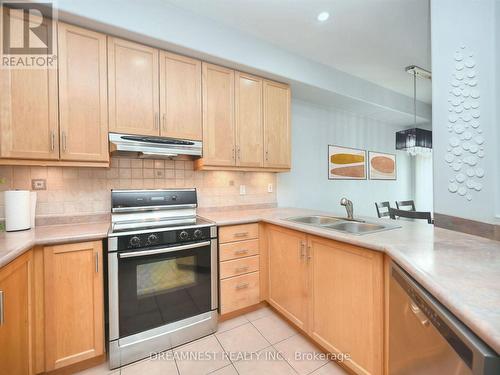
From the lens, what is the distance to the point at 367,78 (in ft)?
10.3

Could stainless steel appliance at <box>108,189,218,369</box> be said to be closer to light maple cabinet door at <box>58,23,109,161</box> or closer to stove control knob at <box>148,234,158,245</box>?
stove control knob at <box>148,234,158,245</box>

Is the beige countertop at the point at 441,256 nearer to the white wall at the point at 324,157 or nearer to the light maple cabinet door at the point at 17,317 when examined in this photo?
the light maple cabinet door at the point at 17,317

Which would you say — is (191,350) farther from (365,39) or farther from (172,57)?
(365,39)

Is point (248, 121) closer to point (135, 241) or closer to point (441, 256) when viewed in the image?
point (135, 241)

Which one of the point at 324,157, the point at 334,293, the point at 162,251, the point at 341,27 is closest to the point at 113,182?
the point at 162,251

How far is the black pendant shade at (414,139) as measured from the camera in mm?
2931

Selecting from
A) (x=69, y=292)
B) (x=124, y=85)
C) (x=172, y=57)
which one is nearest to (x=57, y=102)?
(x=124, y=85)

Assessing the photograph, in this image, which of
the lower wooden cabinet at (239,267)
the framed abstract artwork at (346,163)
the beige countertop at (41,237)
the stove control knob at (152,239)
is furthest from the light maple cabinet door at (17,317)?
the framed abstract artwork at (346,163)

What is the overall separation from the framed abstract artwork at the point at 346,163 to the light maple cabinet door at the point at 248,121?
1.53m

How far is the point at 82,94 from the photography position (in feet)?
5.53

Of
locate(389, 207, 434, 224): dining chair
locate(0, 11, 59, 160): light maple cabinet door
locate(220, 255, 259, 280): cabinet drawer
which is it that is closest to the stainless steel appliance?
locate(220, 255, 259, 280): cabinet drawer

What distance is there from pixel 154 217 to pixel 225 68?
1.58 metres

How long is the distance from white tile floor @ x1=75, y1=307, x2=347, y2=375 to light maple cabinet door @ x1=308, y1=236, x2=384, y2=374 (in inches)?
7.5

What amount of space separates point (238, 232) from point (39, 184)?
1635 millimetres
